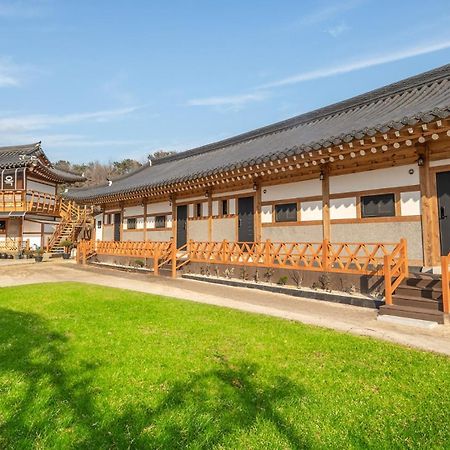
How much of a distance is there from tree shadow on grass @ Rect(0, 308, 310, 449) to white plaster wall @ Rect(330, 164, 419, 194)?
23.0 feet

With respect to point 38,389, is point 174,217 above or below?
above

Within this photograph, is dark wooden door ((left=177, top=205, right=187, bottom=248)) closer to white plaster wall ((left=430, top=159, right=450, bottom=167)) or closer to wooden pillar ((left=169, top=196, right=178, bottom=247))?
wooden pillar ((left=169, top=196, right=178, bottom=247))

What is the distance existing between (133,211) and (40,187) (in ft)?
55.0

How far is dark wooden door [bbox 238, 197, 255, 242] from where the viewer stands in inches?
484

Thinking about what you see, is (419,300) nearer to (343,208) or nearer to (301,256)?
(301,256)

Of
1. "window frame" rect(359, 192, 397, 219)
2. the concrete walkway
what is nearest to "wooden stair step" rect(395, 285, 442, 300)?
the concrete walkway

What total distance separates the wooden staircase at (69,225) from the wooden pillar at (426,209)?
85.6ft

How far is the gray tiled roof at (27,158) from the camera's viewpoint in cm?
2680

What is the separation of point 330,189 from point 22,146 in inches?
1198

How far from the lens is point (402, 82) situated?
468 inches

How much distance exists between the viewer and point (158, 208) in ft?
54.1

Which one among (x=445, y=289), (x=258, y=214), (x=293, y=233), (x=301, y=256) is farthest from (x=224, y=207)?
(x=445, y=289)

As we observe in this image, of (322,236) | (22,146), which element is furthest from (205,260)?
(22,146)

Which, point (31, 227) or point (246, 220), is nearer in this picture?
point (246, 220)
